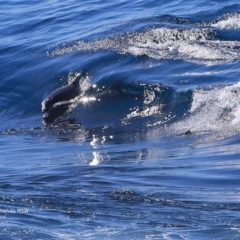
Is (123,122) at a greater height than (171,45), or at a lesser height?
lesser

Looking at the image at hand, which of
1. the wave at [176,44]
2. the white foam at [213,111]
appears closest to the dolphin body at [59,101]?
the wave at [176,44]

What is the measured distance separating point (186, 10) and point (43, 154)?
1061cm

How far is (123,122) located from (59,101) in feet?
6.44

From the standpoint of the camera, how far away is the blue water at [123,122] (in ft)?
27.3

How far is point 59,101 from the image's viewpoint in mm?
16469

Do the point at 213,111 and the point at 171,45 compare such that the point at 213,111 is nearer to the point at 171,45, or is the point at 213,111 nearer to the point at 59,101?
the point at 59,101

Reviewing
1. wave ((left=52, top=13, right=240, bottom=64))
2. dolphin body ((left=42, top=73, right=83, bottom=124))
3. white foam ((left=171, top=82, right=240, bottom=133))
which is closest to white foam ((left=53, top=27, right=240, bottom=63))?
wave ((left=52, top=13, right=240, bottom=64))

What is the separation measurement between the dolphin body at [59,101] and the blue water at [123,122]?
0.62ft

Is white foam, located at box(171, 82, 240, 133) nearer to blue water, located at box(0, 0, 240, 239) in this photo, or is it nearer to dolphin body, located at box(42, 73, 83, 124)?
blue water, located at box(0, 0, 240, 239)

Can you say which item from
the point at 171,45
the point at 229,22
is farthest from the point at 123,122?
the point at 229,22

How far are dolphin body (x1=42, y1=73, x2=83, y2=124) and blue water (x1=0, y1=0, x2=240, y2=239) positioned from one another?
7.4 inches

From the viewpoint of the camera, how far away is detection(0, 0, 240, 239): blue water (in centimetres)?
833

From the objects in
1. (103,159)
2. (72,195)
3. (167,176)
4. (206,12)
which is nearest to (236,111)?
(103,159)

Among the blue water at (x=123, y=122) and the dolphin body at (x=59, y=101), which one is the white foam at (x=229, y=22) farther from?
the dolphin body at (x=59, y=101)
